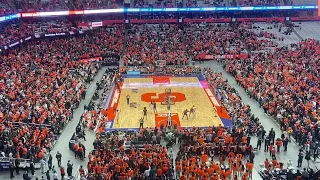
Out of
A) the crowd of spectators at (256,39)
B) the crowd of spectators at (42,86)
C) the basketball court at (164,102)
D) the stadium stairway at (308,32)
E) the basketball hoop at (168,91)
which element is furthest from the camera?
the stadium stairway at (308,32)

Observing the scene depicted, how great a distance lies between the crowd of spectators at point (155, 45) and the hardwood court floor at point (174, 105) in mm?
3354

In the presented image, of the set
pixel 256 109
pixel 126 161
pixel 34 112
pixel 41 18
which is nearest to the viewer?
pixel 126 161

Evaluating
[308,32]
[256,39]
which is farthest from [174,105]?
[308,32]

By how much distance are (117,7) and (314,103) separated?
28183 millimetres

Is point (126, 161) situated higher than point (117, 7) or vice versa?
point (117, 7)

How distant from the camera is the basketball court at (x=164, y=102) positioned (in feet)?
86.1

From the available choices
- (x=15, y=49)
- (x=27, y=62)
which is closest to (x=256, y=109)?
(x=27, y=62)

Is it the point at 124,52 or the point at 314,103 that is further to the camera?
the point at 124,52

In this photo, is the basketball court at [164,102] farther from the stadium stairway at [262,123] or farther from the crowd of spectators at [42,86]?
the crowd of spectators at [42,86]

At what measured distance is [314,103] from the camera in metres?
26.8

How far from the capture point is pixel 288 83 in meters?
30.6

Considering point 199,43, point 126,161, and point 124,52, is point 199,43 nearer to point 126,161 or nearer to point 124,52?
point 124,52

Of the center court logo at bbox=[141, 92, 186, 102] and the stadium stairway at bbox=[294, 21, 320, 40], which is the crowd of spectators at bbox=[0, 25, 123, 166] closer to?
the center court logo at bbox=[141, 92, 186, 102]

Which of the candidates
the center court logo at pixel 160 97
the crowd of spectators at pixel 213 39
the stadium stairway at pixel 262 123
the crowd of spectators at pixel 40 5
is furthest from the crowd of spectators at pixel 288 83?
the crowd of spectators at pixel 40 5
